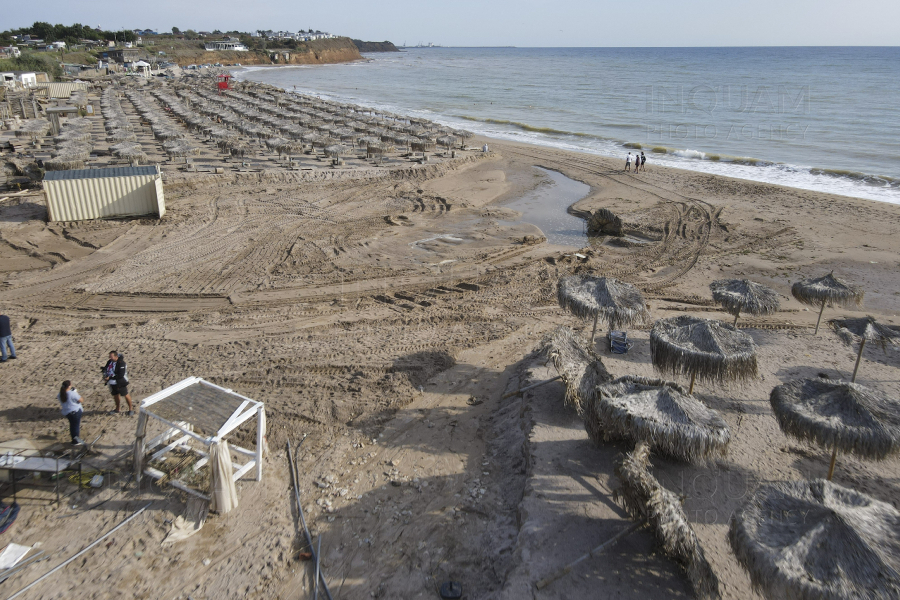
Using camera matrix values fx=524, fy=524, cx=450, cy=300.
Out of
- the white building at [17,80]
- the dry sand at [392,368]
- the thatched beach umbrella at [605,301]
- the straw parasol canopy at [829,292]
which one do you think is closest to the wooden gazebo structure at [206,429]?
the dry sand at [392,368]

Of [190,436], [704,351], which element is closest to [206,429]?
[190,436]

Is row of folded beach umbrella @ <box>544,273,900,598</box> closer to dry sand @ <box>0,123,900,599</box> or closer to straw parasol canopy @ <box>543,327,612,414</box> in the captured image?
straw parasol canopy @ <box>543,327,612,414</box>

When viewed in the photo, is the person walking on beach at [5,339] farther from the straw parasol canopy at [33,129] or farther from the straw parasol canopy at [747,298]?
the straw parasol canopy at [33,129]

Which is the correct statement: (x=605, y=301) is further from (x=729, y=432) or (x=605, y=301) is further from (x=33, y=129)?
(x=33, y=129)

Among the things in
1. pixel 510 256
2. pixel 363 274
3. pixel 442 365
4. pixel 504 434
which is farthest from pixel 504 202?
pixel 504 434

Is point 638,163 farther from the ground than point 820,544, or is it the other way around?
point 638,163

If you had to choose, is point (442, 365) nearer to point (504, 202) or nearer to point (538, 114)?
point (504, 202)

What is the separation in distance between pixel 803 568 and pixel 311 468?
5.58 metres

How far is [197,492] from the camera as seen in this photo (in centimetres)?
628

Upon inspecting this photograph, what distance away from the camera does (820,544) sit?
14.5 feet

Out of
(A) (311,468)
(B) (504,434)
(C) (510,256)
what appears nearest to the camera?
(A) (311,468)

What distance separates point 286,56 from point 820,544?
468ft

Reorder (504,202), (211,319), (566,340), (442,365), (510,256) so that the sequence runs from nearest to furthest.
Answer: (566,340), (442,365), (211,319), (510,256), (504,202)

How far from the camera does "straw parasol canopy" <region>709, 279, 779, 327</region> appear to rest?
999 cm
